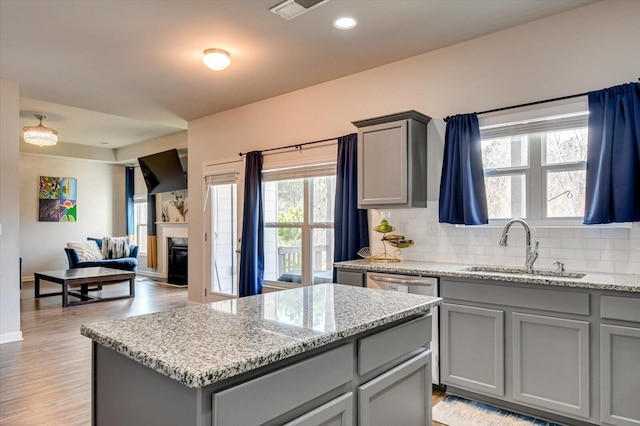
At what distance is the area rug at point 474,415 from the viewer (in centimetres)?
254

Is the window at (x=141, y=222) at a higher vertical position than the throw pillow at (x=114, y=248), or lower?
higher

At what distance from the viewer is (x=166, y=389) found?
43.4 inches

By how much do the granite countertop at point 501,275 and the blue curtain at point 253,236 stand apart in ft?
5.12

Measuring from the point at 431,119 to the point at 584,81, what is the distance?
113 cm

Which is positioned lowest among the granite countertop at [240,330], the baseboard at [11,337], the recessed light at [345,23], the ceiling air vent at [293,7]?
the baseboard at [11,337]

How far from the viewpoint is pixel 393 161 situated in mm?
3402

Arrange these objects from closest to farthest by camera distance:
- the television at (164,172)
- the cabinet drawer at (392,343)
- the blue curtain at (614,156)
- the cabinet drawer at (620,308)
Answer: the cabinet drawer at (392,343)
the cabinet drawer at (620,308)
the blue curtain at (614,156)
the television at (164,172)

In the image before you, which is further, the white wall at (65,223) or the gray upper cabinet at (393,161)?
the white wall at (65,223)

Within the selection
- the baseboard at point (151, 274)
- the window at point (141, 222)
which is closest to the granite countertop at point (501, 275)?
the baseboard at point (151, 274)

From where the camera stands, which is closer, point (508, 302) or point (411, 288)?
point (508, 302)

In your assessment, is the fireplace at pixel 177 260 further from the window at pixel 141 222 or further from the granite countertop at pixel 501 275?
the granite countertop at pixel 501 275

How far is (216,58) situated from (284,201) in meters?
1.86

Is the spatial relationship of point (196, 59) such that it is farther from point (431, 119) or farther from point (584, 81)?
point (584, 81)

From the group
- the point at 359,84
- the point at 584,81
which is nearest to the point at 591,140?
the point at 584,81
